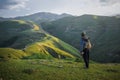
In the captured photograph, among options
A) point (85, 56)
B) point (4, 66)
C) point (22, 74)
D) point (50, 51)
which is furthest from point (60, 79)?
point (50, 51)

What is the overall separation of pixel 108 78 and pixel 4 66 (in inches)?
437

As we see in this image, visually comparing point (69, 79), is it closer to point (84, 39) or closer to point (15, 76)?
point (15, 76)

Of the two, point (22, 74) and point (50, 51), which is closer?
point (22, 74)

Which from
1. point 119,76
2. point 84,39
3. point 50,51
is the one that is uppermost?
point 84,39

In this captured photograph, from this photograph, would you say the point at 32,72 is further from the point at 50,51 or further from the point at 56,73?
the point at 50,51

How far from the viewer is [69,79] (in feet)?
65.1

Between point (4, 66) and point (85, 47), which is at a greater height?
point (85, 47)

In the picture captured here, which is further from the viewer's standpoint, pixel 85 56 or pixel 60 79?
pixel 85 56

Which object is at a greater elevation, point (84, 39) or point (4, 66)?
point (84, 39)

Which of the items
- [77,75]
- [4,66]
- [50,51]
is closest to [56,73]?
[77,75]

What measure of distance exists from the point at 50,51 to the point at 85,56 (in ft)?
576

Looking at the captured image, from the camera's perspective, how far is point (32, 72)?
2166 cm

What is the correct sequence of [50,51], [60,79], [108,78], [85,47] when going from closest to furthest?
[60,79] → [108,78] → [85,47] → [50,51]

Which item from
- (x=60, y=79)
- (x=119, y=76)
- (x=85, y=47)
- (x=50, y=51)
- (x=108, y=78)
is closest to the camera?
(x=60, y=79)
